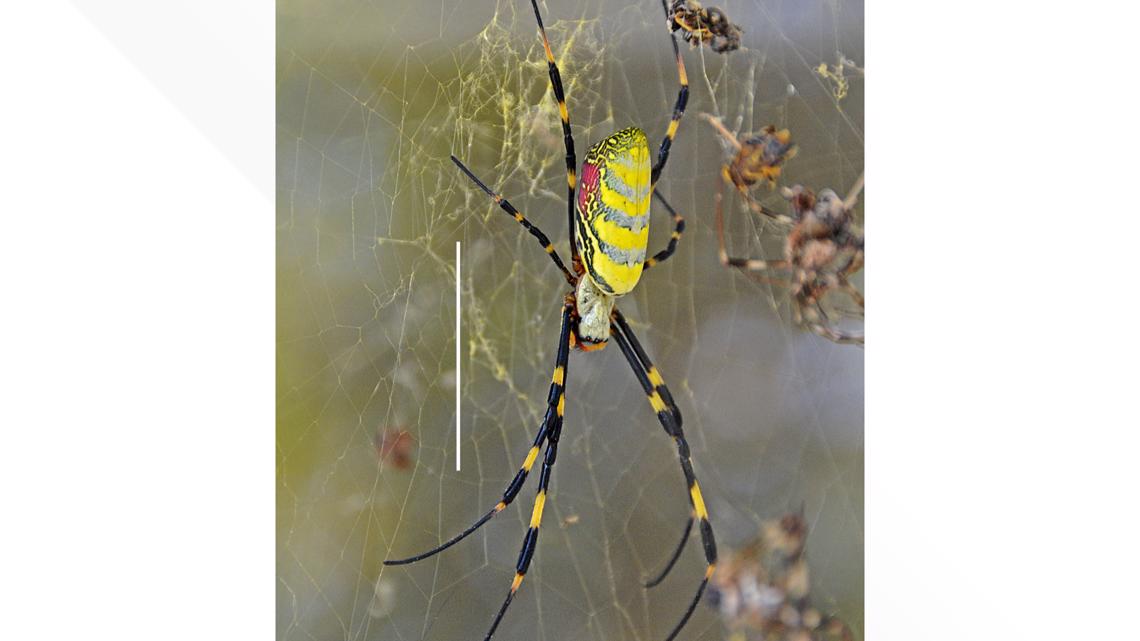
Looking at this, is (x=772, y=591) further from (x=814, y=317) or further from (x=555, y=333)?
(x=555, y=333)

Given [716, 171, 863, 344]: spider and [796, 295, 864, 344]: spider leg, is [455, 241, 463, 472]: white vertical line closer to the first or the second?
[716, 171, 863, 344]: spider

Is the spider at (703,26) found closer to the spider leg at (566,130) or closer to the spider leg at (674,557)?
the spider leg at (566,130)

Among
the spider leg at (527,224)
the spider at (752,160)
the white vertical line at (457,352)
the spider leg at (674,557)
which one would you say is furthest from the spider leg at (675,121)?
the spider leg at (674,557)

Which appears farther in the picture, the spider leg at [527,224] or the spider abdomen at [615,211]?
the spider leg at [527,224]

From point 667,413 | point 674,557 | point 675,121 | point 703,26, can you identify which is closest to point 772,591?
point 674,557

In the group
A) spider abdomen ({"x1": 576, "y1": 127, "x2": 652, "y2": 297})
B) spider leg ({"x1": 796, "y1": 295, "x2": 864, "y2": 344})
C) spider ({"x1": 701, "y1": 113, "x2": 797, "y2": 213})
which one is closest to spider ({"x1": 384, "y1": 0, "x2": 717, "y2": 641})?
spider abdomen ({"x1": 576, "y1": 127, "x2": 652, "y2": 297})
